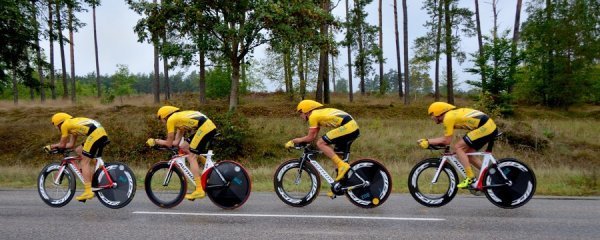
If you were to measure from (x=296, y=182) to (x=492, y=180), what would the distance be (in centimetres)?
341

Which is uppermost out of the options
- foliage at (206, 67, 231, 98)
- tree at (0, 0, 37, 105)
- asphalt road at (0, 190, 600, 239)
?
tree at (0, 0, 37, 105)

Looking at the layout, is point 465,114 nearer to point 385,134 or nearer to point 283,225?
point 283,225

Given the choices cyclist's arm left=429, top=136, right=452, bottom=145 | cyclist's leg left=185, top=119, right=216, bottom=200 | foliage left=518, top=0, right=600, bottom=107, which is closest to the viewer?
cyclist's arm left=429, top=136, right=452, bottom=145

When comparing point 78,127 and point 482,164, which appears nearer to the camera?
point 482,164

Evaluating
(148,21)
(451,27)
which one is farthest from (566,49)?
(148,21)

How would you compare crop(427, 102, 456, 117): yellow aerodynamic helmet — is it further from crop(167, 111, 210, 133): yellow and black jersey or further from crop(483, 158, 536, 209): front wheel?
crop(167, 111, 210, 133): yellow and black jersey

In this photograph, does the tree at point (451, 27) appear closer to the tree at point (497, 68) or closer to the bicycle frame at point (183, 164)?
the tree at point (497, 68)

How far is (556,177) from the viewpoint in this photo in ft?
41.9

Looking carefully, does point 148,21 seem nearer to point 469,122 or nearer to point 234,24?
point 234,24

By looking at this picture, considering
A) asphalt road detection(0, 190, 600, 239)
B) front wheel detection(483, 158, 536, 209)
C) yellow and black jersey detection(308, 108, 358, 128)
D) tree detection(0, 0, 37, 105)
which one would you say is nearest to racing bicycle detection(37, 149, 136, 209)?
asphalt road detection(0, 190, 600, 239)

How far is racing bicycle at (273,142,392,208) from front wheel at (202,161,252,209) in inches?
24.7

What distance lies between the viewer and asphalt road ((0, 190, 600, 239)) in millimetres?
6465

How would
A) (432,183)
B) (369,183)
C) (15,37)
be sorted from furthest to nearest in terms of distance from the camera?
(15,37) < (432,183) < (369,183)

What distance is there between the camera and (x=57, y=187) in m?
9.34
